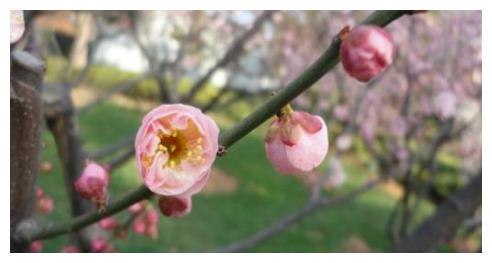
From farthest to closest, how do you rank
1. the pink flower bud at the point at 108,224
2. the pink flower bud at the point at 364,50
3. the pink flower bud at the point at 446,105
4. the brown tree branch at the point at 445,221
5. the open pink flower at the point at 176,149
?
the pink flower bud at the point at 446,105 → the brown tree branch at the point at 445,221 → the pink flower bud at the point at 108,224 → the open pink flower at the point at 176,149 → the pink flower bud at the point at 364,50

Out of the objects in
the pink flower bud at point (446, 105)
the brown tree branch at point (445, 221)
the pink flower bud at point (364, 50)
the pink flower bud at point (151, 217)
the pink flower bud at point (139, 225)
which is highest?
the pink flower bud at point (364, 50)

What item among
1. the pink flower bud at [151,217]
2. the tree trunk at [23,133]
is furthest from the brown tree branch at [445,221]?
the tree trunk at [23,133]

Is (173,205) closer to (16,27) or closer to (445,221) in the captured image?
(16,27)

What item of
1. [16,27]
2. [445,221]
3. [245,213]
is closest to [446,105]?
[445,221]

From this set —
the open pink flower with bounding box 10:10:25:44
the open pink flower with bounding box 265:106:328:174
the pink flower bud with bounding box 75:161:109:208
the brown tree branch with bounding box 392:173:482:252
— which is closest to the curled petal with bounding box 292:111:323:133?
the open pink flower with bounding box 265:106:328:174

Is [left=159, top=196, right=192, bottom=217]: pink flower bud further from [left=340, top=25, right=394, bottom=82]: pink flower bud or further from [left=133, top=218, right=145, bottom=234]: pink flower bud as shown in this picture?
[left=133, top=218, right=145, bottom=234]: pink flower bud

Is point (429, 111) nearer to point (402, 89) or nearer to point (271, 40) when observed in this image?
point (402, 89)

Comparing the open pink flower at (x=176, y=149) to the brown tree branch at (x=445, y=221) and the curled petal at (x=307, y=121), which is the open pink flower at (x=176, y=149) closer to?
the curled petal at (x=307, y=121)
